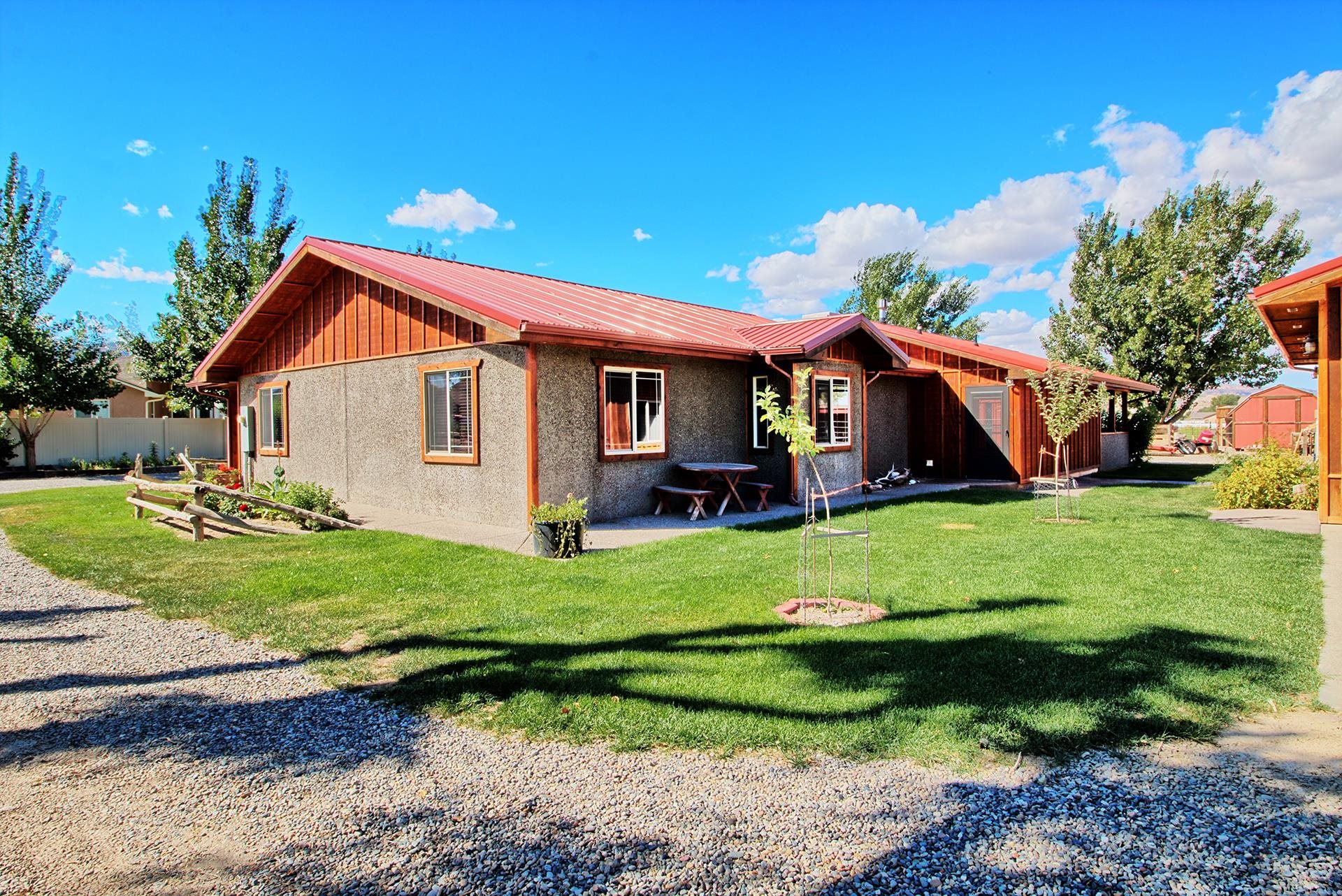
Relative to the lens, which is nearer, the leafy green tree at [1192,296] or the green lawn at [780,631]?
the green lawn at [780,631]

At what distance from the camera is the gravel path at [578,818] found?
2604 millimetres

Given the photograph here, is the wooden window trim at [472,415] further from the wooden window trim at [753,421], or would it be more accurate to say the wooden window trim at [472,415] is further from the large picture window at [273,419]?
the large picture window at [273,419]

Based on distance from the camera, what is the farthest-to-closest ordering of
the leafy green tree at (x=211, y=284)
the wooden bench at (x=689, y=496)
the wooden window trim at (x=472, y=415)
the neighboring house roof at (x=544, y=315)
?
the leafy green tree at (x=211, y=284)
the wooden bench at (x=689, y=496)
the wooden window trim at (x=472, y=415)
the neighboring house roof at (x=544, y=315)

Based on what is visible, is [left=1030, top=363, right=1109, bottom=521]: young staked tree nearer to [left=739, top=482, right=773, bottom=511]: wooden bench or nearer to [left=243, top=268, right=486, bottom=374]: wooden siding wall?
[left=739, top=482, right=773, bottom=511]: wooden bench

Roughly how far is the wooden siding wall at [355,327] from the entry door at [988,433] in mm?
12292

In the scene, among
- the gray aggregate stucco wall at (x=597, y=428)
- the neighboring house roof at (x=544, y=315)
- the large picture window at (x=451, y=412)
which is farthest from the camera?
the large picture window at (x=451, y=412)

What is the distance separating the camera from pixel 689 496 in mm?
11898

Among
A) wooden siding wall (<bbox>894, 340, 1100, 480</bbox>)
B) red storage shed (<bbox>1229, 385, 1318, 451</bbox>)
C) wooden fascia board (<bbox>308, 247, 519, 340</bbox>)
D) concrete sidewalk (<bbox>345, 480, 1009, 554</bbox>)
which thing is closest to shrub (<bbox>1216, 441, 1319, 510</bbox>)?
wooden siding wall (<bbox>894, 340, 1100, 480</bbox>)

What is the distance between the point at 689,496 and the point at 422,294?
16.9ft

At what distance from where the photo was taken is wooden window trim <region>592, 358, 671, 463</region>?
1103 centimetres

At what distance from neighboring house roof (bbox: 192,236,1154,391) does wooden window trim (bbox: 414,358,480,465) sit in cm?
105

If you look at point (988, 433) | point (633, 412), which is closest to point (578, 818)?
point (633, 412)

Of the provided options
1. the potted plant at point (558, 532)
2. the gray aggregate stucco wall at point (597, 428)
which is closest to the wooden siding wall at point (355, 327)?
the gray aggregate stucco wall at point (597, 428)

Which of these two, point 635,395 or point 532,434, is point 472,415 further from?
point 635,395
